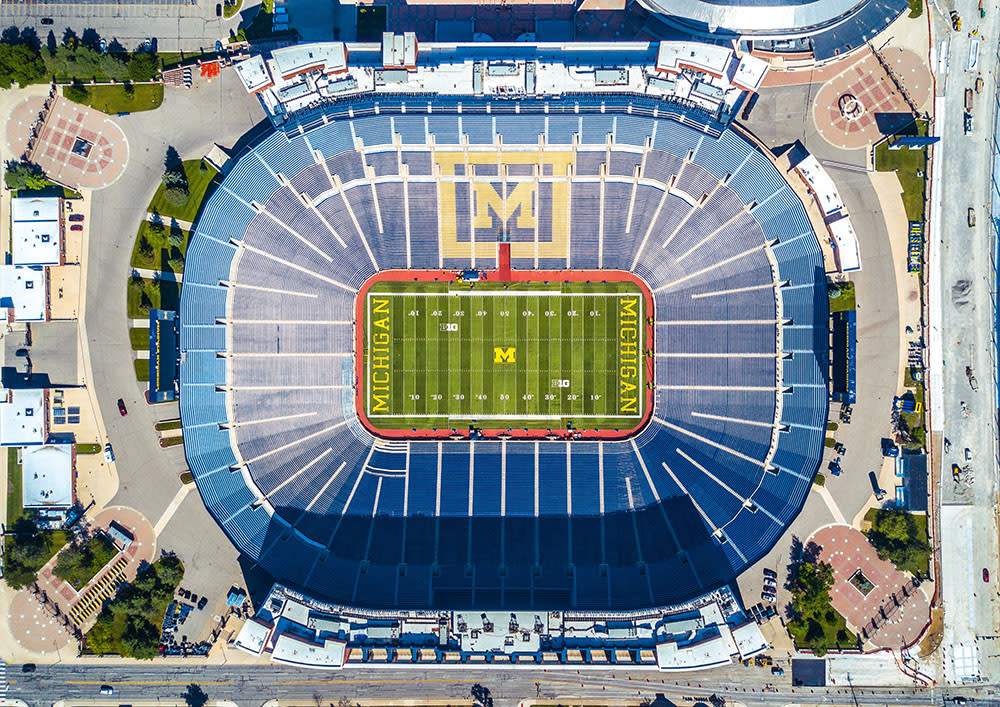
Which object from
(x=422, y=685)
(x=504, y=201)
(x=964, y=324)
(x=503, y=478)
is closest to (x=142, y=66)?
(x=504, y=201)

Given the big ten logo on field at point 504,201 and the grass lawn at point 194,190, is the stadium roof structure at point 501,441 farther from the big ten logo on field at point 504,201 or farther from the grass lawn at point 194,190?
the grass lawn at point 194,190

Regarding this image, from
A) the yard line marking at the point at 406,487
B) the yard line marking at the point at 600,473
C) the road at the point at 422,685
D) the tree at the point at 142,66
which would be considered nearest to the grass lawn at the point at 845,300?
the yard line marking at the point at 600,473

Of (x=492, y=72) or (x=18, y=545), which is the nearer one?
(x=492, y=72)

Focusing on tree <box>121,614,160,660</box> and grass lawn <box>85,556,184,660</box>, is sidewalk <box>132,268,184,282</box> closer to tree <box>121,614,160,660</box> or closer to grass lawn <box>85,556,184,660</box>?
grass lawn <box>85,556,184,660</box>

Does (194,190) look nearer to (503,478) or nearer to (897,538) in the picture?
(503,478)

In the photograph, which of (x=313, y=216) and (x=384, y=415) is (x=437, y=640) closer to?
(x=384, y=415)
